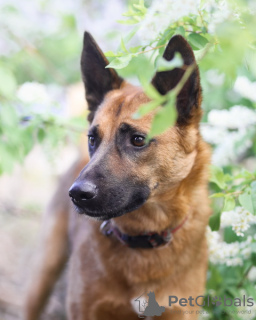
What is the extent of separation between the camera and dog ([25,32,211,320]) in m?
2.18

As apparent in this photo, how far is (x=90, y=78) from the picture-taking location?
2691 millimetres

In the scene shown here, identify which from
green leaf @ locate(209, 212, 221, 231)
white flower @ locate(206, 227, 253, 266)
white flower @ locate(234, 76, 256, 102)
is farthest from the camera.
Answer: white flower @ locate(234, 76, 256, 102)

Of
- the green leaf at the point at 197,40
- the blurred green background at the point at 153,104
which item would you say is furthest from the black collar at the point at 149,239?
the green leaf at the point at 197,40

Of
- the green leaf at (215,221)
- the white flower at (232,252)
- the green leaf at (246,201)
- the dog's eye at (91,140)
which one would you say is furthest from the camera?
the white flower at (232,252)

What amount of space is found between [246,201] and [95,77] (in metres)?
1.27

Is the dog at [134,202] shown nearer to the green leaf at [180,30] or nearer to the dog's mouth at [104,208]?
the dog's mouth at [104,208]

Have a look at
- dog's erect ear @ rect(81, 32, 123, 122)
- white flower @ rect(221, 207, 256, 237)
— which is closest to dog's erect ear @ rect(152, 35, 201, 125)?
dog's erect ear @ rect(81, 32, 123, 122)

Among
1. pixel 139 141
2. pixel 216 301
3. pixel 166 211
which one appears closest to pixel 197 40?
pixel 139 141

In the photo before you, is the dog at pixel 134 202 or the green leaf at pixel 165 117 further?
the dog at pixel 134 202

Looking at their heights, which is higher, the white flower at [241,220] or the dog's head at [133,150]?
the dog's head at [133,150]

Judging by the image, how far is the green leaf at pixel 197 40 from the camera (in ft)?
6.74

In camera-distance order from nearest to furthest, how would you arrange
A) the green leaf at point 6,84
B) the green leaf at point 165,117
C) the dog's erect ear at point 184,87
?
the green leaf at point 165,117 → the dog's erect ear at point 184,87 → the green leaf at point 6,84

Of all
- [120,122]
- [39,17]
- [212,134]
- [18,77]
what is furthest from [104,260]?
[39,17]

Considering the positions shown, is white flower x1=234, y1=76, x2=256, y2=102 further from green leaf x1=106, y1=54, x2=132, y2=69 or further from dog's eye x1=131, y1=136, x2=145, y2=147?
green leaf x1=106, y1=54, x2=132, y2=69
